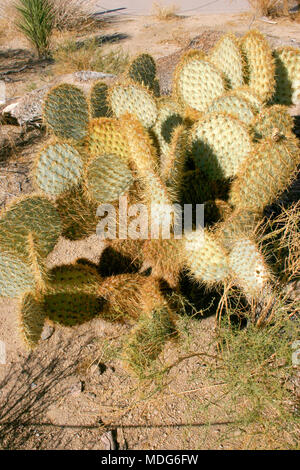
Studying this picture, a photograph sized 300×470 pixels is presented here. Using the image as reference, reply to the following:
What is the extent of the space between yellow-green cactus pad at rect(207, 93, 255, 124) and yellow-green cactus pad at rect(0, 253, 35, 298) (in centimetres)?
146

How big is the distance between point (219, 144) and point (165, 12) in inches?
267

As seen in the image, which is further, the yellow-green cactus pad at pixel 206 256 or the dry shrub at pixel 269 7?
the dry shrub at pixel 269 7

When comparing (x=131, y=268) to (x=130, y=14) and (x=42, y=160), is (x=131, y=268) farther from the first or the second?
(x=130, y=14)

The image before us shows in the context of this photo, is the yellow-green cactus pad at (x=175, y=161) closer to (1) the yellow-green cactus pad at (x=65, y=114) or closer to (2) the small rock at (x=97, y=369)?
(1) the yellow-green cactus pad at (x=65, y=114)

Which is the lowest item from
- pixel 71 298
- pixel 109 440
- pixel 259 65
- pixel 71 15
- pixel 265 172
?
pixel 109 440

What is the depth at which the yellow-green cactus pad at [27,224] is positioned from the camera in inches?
81.5

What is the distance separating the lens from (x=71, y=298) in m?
2.17

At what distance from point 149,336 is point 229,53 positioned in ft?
6.62

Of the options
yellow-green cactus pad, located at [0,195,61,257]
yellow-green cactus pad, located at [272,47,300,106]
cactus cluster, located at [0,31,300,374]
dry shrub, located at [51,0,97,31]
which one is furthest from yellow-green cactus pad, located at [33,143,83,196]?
dry shrub, located at [51,0,97,31]

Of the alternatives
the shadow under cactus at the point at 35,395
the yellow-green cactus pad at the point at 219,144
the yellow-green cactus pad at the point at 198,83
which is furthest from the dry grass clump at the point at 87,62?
the shadow under cactus at the point at 35,395

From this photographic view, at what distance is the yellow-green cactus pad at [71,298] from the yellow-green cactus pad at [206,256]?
0.56m

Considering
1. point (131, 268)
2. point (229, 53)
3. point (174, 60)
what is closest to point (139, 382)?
point (131, 268)

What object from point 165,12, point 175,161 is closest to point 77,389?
point 175,161

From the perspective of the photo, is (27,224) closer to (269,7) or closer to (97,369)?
(97,369)
